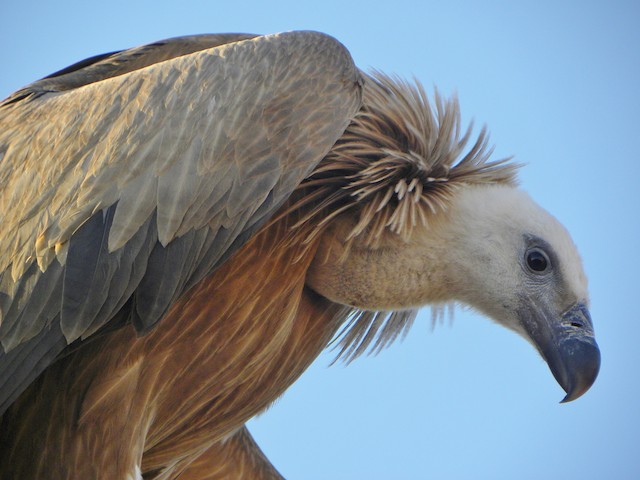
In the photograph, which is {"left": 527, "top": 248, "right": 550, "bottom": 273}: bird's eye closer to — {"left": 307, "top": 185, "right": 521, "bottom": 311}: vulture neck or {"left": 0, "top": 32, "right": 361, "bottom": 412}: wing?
{"left": 307, "top": 185, "right": 521, "bottom": 311}: vulture neck

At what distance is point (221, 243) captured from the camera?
427 centimetres

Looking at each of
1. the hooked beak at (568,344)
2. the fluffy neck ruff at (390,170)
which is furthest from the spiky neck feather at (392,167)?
the hooked beak at (568,344)

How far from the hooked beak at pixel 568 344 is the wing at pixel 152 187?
1.07 metres

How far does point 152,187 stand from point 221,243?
289 millimetres

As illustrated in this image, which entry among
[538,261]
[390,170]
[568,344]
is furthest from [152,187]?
[568,344]

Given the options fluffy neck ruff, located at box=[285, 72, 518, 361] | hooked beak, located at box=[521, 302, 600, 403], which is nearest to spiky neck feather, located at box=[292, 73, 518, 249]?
fluffy neck ruff, located at box=[285, 72, 518, 361]

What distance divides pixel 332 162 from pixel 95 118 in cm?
86

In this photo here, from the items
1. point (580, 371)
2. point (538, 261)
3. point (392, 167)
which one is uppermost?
point (392, 167)

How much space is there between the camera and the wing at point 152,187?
4.22 m

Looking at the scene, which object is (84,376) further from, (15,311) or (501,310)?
(501,310)

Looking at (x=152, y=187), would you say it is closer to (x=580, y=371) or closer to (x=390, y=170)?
(x=390, y=170)

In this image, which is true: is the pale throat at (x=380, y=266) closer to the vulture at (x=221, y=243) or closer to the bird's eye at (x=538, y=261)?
the vulture at (x=221, y=243)

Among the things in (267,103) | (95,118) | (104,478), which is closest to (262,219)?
(267,103)

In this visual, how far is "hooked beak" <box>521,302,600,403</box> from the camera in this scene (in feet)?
15.2
